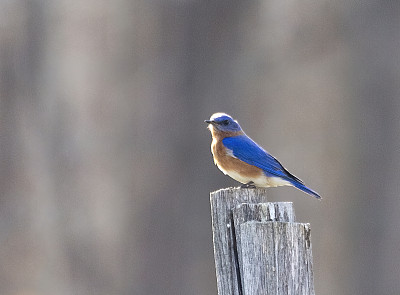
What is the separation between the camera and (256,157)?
6715 mm

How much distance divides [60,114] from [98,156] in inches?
33.5

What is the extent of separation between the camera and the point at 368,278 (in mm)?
12875

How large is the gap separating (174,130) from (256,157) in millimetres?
6352

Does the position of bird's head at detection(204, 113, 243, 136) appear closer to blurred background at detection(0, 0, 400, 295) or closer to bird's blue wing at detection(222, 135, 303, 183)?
bird's blue wing at detection(222, 135, 303, 183)

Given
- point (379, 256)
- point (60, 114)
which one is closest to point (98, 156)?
point (60, 114)

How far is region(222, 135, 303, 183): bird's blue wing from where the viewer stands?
261 inches

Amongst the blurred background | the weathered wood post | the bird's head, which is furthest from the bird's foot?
the blurred background

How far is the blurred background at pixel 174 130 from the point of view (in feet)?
42.1

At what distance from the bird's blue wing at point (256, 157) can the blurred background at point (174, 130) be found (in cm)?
571

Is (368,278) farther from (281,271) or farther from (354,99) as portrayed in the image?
(281,271)

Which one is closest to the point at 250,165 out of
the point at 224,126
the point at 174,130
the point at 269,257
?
the point at 224,126

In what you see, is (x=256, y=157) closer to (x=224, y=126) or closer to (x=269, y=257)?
(x=224, y=126)

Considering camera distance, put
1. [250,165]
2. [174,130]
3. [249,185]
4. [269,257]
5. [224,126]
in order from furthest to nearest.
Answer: [174,130]
[224,126]
[250,165]
[249,185]
[269,257]

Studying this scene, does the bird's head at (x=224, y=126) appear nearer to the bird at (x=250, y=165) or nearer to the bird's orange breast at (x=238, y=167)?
the bird at (x=250, y=165)
